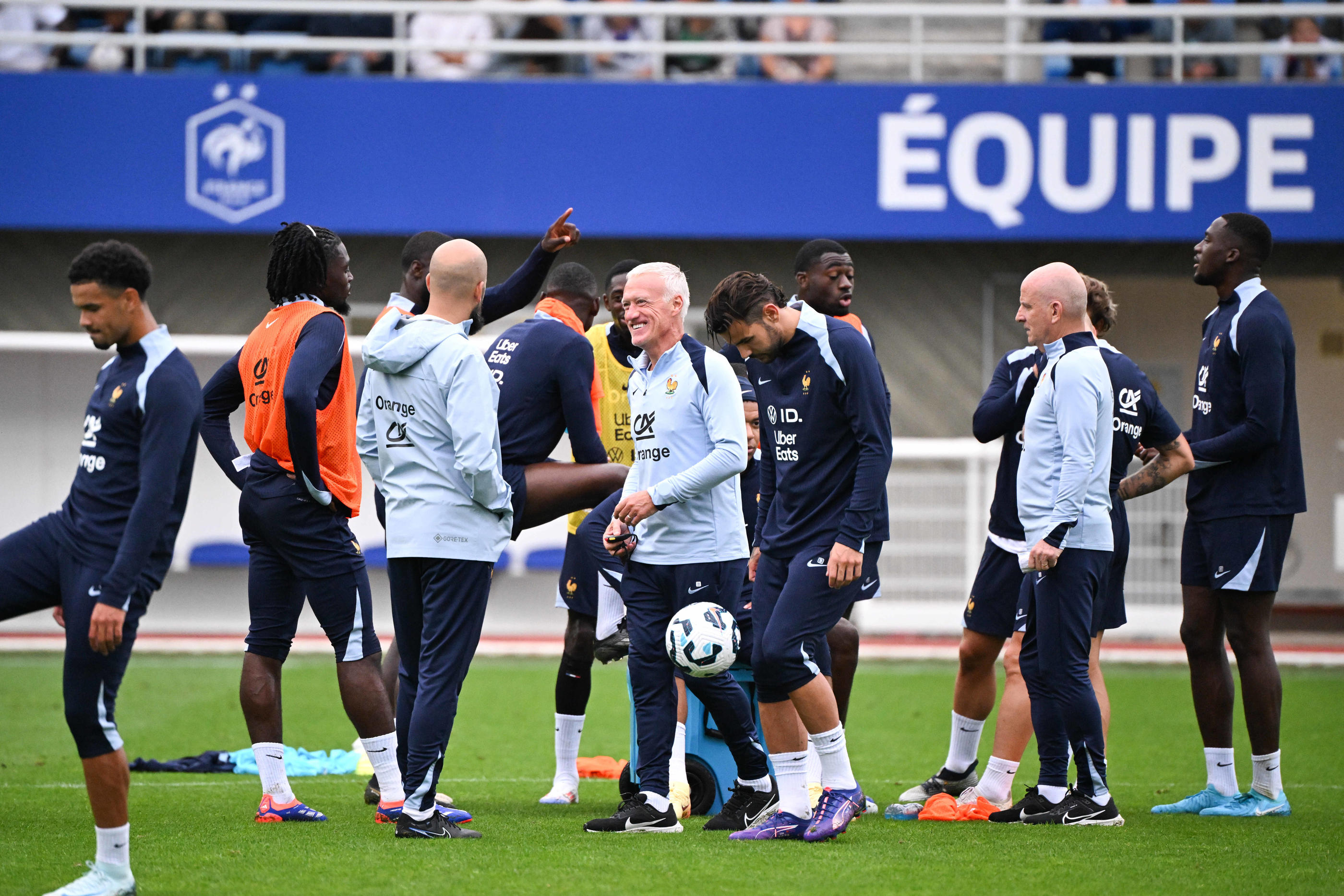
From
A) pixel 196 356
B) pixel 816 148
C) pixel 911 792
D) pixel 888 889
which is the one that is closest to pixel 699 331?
pixel 816 148

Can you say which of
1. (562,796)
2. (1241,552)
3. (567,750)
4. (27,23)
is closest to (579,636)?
(567,750)

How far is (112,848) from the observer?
4.20m

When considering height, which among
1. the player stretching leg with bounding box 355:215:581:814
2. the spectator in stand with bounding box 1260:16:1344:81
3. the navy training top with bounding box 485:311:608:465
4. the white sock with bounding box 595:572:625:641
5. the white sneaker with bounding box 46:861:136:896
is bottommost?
the white sneaker with bounding box 46:861:136:896

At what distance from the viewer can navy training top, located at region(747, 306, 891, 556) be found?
16.6ft

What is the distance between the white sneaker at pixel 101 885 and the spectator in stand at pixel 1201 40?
42.6 ft

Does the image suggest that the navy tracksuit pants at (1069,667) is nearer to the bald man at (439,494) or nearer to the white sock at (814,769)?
the white sock at (814,769)

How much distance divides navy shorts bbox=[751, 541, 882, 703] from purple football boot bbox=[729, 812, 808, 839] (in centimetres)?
46

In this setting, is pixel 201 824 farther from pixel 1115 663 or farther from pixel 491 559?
pixel 1115 663

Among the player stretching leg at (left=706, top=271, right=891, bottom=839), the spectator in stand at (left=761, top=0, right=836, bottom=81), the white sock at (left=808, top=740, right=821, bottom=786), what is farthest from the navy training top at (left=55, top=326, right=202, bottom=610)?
the spectator in stand at (left=761, top=0, right=836, bottom=81)

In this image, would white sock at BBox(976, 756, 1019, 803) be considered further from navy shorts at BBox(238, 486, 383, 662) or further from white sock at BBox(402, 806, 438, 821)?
navy shorts at BBox(238, 486, 383, 662)

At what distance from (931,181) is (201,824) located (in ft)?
31.6

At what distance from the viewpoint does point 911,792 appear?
617cm

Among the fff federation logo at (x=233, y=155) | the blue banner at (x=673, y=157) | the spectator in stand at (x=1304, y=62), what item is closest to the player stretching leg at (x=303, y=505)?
the blue banner at (x=673, y=157)

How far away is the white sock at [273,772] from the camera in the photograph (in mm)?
5625
